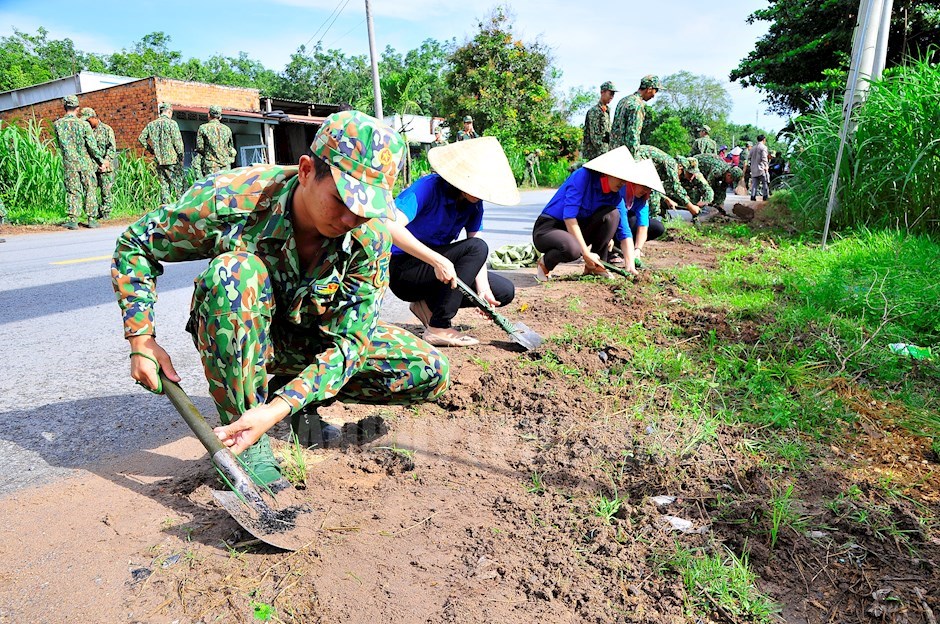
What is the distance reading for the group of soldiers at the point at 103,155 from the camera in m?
9.77

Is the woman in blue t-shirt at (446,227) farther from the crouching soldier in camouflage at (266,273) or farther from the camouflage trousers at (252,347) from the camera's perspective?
the crouching soldier in camouflage at (266,273)

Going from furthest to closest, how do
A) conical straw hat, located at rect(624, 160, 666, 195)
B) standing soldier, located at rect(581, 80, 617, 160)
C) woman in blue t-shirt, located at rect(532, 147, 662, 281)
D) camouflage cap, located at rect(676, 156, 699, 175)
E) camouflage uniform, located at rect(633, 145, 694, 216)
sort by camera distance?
camouflage cap, located at rect(676, 156, 699, 175), standing soldier, located at rect(581, 80, 617, 160), camouflage uniform, located at rect(633, 145, 694, 216), woman in blue t-shirt, located at rect(532, 147, 662, 281), conical straw hat, located at rect(624, 160, 666, 195)

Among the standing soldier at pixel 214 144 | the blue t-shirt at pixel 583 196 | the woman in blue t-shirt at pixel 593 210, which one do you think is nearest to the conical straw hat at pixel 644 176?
the woman in blue t-shirt at pixel 593 210

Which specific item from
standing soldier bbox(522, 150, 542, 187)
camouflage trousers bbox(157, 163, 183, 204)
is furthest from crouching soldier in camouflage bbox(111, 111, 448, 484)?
standing soldier bbox(522, 150, 542, 187)

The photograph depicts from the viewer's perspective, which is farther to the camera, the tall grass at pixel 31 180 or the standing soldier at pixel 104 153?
the tall grass at pixel 31 180

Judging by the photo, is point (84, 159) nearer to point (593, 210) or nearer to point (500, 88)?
point (593, 210)

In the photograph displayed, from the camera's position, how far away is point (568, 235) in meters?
4.75

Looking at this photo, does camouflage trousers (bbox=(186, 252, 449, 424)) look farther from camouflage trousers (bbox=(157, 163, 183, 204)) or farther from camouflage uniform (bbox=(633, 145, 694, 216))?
camouflage trousers (bbox=(157, 163, 183, 204))

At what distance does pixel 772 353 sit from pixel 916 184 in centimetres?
371

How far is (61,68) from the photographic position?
43156 mm

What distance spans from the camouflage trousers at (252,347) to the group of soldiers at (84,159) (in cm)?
982

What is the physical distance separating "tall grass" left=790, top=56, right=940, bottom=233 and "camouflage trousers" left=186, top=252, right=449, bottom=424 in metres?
5.43

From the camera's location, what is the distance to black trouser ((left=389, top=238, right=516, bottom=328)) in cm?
332

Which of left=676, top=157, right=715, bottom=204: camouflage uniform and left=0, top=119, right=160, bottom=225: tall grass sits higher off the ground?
left=0, top=119, right=160, bottom=225: tall grass
